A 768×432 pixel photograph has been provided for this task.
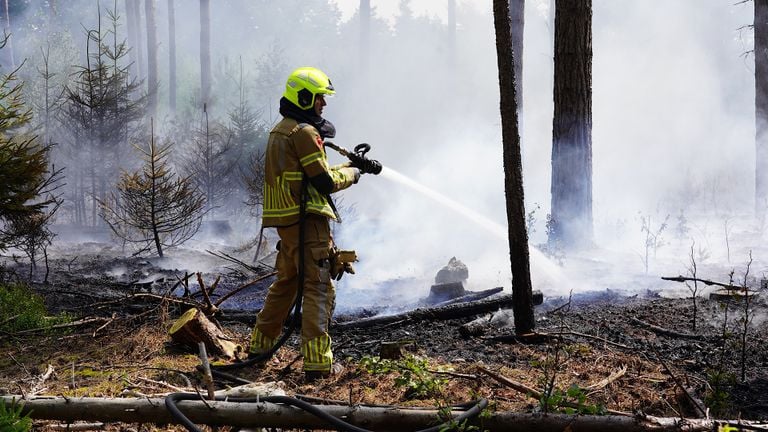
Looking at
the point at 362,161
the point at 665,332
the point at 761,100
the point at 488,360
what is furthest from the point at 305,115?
the point at 761,100

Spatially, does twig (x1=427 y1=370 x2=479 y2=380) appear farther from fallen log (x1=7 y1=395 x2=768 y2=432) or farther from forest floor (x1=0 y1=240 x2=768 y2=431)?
fallen log (x1=7 y1=395 x2=768 y2=432)

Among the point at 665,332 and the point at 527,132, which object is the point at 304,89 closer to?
the point at 665,332

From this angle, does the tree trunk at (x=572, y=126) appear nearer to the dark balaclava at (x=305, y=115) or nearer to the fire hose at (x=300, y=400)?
the fire hose at (x=300, y=400)

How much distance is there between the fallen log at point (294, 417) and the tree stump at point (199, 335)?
6.18 ft

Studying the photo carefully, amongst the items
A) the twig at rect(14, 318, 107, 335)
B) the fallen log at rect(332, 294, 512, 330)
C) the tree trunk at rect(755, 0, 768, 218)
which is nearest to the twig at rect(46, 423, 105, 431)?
the twig at rect(14, 318, 107, 335)

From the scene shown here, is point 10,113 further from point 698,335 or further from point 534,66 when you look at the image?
point 534,66

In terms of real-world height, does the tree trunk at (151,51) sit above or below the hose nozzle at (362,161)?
above

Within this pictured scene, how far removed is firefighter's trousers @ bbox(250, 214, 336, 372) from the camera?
5.04m

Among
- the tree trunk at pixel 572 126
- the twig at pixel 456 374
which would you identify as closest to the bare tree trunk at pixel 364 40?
the tree trunk at pixel 572 126

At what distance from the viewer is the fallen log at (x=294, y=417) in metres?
3.38

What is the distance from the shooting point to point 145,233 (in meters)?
13.2

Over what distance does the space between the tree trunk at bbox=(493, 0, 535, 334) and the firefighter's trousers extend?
1595mm

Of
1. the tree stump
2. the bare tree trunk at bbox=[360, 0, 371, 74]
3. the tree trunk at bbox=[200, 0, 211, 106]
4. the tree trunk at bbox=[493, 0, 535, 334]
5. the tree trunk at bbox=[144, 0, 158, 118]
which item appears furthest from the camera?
the bare tree trunk at bbox=[360, 0, 371, 74]

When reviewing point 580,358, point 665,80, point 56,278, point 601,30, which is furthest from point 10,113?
point 601,30
